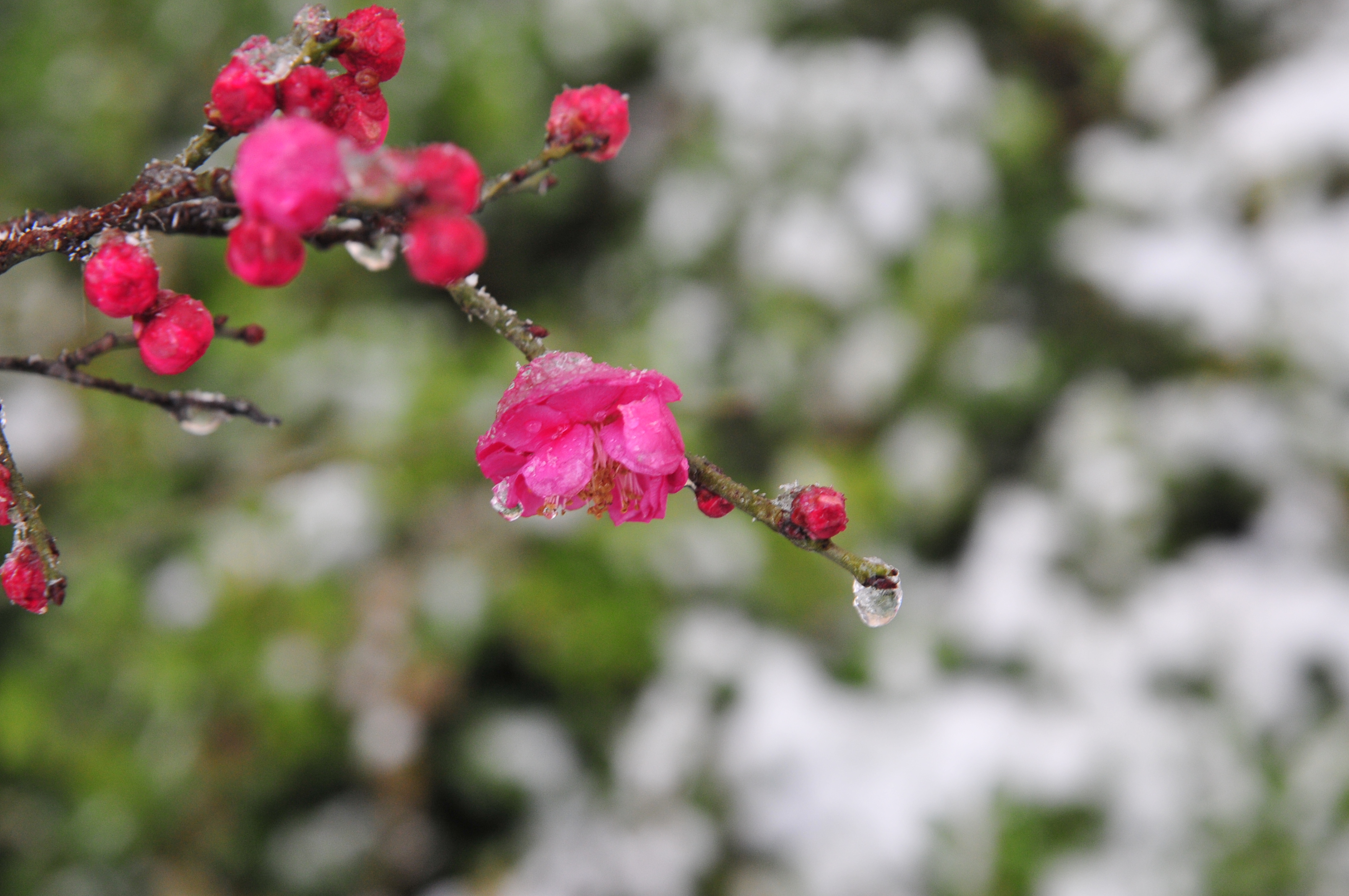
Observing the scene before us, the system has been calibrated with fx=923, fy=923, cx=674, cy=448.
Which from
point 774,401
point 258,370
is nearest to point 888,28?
point 774,401

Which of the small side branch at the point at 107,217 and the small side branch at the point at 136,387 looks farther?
the small side branch at the point at 136,387

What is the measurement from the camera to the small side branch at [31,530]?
46cm

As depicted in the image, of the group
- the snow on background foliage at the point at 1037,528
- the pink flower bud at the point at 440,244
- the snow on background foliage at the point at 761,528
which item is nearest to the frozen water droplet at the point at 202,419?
the pink flower bud at the point at 440,244

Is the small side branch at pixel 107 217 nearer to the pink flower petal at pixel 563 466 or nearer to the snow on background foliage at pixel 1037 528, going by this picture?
the pink flower petal at pixel 563 466

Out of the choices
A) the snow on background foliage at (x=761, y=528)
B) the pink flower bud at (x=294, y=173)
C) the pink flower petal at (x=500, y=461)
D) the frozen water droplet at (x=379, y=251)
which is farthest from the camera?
the snow on background foliage at (x=761, y=528)

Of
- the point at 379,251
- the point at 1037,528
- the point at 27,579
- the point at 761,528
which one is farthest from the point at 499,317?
the point at 1037,528

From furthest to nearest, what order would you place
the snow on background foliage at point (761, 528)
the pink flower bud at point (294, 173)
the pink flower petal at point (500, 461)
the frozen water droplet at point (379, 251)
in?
1. the snow on background foliage at point (761, 528)
2. the pink flower petal at point (500, 461)
3. the frozen water droplet at point (379, 251)
4. the pink flower bud at point (294, 173)

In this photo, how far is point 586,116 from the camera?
1.71 feet

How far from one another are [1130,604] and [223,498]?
186cm

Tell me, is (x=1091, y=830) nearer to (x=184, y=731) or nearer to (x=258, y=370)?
(x=184, y=731)

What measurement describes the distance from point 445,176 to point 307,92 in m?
0.18

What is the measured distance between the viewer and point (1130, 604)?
6.78ft

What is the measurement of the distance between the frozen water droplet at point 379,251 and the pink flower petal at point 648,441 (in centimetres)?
15

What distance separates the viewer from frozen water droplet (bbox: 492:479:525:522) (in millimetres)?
569
